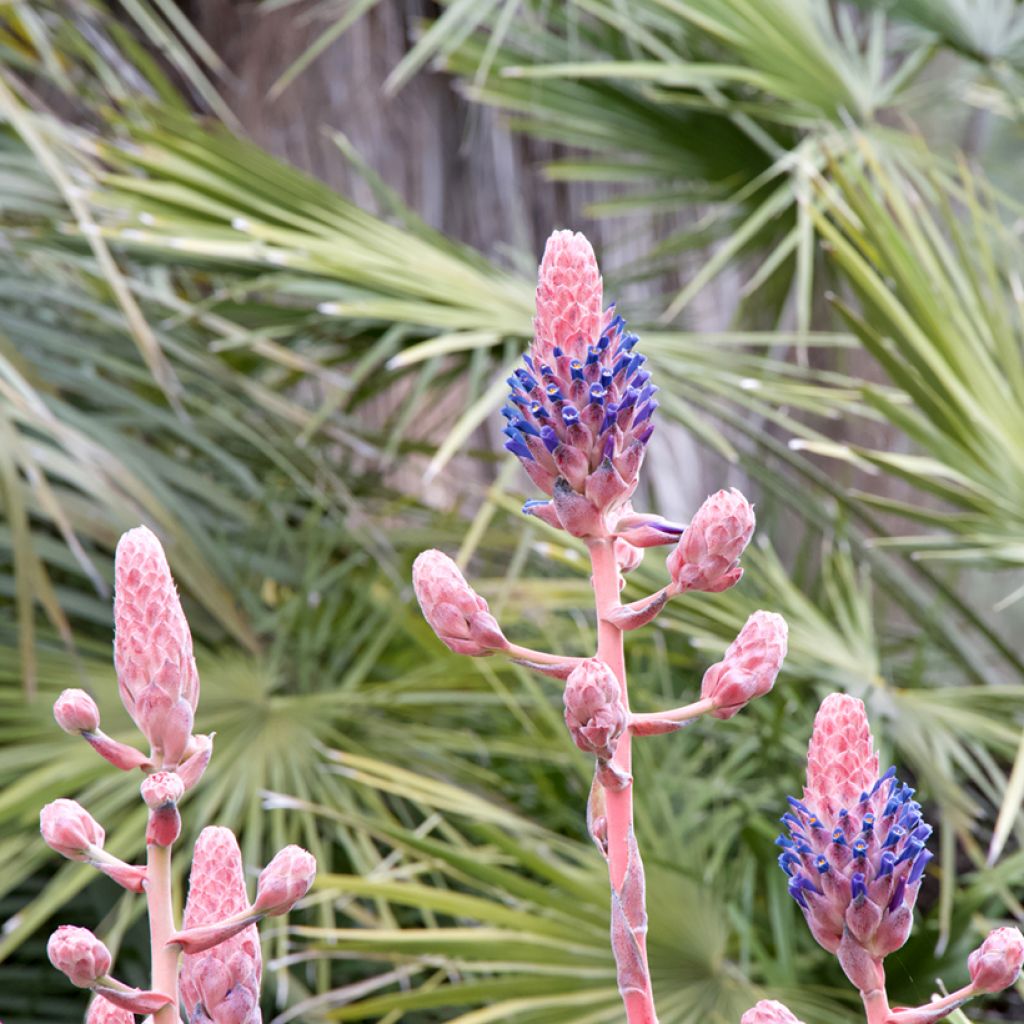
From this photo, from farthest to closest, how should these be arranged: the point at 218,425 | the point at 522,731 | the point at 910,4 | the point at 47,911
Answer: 1. the point at 218,425
2. the point at 522,731
3. the point at 910,4
4. the point at 47,911

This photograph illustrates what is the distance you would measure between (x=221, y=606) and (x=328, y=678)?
24 centimetres

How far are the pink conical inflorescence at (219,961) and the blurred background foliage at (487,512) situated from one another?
0.68 meters

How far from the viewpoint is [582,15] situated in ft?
6.26

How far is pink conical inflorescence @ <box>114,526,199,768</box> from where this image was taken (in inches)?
11.5

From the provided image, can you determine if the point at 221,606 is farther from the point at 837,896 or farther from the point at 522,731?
the point at 837,896

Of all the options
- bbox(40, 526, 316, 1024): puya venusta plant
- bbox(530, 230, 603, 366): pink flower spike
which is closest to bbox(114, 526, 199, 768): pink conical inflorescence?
bbox(40, 526, 316, 1024): puya venusta plant

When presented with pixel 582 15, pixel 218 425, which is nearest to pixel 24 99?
pixel 218 425

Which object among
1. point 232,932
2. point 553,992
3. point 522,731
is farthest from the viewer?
point 522,731

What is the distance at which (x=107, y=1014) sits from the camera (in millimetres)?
304

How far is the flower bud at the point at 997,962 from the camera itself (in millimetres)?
296

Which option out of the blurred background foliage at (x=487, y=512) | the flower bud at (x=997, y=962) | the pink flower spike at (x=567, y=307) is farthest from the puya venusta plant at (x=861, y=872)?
the blurred background foliage at (x=487, y=512)

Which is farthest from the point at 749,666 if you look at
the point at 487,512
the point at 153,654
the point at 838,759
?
the point at 487,512

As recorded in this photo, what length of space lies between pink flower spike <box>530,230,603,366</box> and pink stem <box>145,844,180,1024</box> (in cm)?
14

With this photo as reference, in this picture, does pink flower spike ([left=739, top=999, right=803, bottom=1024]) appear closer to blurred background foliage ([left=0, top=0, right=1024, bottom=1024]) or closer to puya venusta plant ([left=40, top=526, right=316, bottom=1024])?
puya venusta plant ([left=40, top=526, right=316, bottom=1024])
